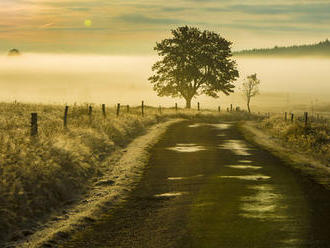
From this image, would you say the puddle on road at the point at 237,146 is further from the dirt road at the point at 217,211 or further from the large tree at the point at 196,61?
A: the large tree at the point at 196,61

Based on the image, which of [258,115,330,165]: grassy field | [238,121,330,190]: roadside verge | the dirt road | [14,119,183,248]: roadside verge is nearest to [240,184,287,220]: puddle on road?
the dirt road

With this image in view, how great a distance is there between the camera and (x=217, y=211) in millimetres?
8969

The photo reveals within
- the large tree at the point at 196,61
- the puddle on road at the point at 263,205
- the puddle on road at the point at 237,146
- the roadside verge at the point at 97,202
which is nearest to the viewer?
the roadside verge at the point at 97,202

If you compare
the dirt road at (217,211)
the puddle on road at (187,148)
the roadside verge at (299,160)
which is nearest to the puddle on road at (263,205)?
the dirt road at (217,211)

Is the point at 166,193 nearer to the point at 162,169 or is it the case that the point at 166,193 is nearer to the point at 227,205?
the point at 227,205

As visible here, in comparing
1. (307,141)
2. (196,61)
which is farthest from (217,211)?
(196,61)

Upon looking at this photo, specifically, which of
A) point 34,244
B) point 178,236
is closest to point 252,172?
point 178,236

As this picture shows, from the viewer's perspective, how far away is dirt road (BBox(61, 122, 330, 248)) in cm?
717

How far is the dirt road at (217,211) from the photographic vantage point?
717 centimetres

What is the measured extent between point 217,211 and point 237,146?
1258 cm

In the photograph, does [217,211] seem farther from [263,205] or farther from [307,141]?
[307,141]

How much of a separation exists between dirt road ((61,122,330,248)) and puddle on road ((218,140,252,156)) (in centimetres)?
319

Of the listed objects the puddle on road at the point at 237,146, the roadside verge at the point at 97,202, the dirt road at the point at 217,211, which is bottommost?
the roadside verge at the point at 97,202

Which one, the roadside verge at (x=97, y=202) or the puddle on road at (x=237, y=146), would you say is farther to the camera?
the puddle on road at (x=237, y=146)
